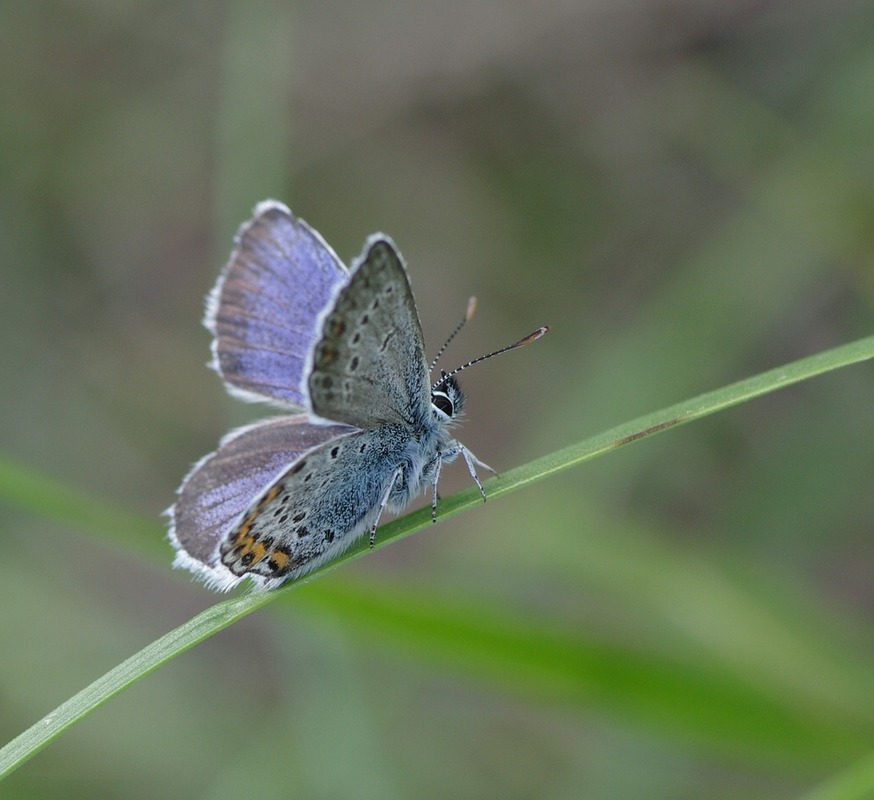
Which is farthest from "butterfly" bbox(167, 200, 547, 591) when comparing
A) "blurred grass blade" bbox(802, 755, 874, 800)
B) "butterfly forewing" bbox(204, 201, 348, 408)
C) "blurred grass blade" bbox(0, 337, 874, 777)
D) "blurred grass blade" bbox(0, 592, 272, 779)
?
"blurred grass blade" bbox(802, 755, 874, 800)

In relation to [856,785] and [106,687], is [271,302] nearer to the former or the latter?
[106,687]

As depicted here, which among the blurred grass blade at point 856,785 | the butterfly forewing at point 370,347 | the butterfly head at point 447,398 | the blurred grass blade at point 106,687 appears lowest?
the blurred grass blade at point 856,785

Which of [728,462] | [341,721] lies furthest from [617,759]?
[728,462]

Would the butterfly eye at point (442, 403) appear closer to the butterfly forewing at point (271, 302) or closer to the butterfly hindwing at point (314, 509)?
the butterfly hindwing at point (314, 509)

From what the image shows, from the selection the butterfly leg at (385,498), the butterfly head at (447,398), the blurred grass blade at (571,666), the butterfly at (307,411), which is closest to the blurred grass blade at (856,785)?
the blurred grass blade at (571,666)

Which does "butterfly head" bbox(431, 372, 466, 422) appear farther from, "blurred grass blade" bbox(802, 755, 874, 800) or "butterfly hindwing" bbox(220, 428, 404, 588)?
"blurred grass blade" bbox(802, 755, 874, 800)

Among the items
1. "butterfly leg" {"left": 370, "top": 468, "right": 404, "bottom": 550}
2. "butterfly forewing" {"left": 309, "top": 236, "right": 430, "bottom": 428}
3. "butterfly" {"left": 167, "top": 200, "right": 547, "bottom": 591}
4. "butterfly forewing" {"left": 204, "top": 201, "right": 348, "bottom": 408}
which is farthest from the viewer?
"butterfly forewing" {"left": 204, "top": 201, "right": 348, "bottom": 408}

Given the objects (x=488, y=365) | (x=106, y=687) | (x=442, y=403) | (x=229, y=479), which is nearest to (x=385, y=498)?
(x=442, y=403)

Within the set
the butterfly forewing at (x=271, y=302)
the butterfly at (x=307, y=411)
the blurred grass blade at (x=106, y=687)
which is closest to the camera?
the blurred grass blade at (x=106, y=687)
